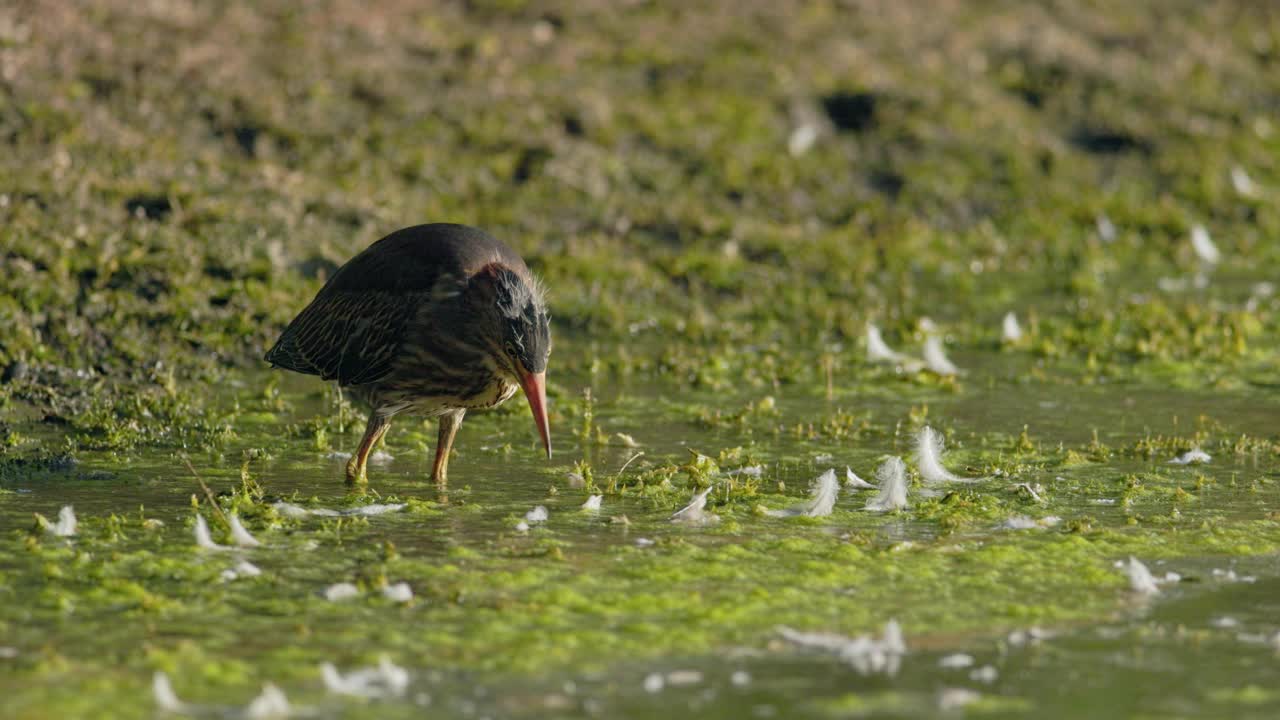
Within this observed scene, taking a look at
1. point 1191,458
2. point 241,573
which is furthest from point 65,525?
point 1191,458

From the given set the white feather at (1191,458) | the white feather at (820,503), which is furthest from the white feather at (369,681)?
the white feather at (1191,458)

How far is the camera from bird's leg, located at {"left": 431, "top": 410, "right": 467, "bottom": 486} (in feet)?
35.2

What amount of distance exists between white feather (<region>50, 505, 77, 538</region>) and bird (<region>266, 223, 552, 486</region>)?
1.99 metres

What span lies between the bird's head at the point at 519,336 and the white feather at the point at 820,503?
139 centimetres

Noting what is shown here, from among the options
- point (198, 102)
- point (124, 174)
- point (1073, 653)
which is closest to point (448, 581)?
point (1073, 653)

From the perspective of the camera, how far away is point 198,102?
706 inches

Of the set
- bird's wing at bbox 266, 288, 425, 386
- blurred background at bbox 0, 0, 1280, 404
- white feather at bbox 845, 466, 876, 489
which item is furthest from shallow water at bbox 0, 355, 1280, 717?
blurred background at bbox 0, 0, 1280, 404

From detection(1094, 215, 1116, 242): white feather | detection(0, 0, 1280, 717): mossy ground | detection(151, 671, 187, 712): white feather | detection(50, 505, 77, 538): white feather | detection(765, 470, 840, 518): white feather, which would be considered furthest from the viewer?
detection(1094, 215, 1116, 242): white feather

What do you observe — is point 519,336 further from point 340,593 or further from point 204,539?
point 340,593

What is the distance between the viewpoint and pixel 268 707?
6.45 m

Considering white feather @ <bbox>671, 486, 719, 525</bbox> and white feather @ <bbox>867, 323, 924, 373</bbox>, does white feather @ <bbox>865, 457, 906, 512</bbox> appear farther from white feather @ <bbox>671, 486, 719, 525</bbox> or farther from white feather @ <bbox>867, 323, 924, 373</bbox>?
white feather @ <bbox>867, 323, 924, 373</bbox>

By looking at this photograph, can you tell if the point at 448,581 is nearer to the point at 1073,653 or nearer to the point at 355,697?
the point at 355,697

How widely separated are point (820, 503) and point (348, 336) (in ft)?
10.3

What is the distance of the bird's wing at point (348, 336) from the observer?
1074 cm
